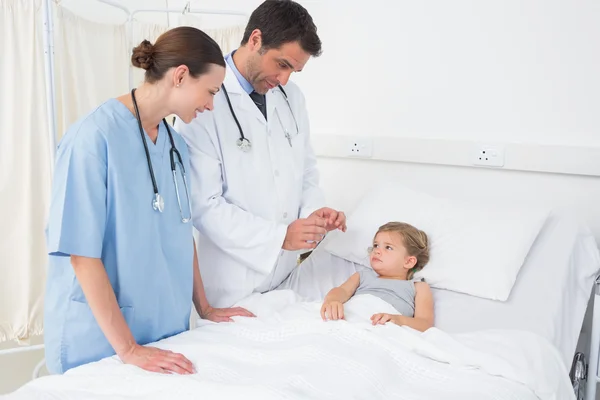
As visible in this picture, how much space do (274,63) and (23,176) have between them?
3.30 feet

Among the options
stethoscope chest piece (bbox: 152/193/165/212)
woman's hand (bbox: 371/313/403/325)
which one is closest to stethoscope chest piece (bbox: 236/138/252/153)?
stethoscope chest piece (bbox: 152/193/165/212)

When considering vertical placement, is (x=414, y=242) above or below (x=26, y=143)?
below

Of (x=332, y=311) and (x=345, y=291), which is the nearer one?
(x=332, y=311)

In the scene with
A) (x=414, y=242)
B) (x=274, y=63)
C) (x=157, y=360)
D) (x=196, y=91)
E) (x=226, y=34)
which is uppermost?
(x=226, y=34)

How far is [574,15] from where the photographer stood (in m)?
1.96

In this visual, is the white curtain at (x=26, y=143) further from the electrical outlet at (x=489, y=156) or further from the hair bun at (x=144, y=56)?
the electrical outlet at (x=489, y=156)

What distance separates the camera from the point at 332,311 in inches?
58.8

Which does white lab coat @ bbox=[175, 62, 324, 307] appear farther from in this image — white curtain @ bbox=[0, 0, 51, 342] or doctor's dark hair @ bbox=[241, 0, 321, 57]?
white curtain @ bbox=[0, 0, 51, 342]

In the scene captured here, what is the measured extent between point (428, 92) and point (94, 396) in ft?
5.29

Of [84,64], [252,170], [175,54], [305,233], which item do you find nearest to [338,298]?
[305,233]

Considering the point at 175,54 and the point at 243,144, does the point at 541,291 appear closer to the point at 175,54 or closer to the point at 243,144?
the point at 243,144

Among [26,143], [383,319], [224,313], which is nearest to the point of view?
[383,319]

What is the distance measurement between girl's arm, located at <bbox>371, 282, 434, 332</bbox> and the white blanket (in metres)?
0.05

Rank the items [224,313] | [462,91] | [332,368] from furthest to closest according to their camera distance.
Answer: [462,91] < [224,313] < [332,368]
